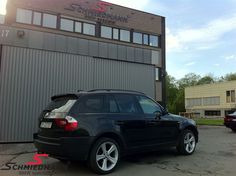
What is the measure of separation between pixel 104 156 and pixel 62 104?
4.89 ft

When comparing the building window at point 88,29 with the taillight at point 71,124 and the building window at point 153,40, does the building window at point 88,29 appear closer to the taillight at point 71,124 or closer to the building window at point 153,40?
the building window at point 153,40

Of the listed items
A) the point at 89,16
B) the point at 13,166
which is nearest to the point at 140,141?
the point at 13,166

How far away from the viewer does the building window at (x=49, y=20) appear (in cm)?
2031

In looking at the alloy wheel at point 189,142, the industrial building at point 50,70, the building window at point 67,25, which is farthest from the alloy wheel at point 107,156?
the building window at point 67,25

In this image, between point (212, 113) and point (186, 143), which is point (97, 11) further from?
point (212, 113)

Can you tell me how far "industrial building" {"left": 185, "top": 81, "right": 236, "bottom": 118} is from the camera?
128 feet

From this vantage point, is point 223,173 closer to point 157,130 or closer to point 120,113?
point 157,130

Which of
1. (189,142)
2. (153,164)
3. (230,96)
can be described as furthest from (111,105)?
(230,96)

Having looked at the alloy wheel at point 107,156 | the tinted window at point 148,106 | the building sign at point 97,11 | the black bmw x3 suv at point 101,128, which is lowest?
the alloy wheel at point 107,156

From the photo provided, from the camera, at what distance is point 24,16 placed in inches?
762

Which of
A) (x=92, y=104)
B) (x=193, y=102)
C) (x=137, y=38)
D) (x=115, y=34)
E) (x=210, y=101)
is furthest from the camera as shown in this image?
(x=193, y=102)

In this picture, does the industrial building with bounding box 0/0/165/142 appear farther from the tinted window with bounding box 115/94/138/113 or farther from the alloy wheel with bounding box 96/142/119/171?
the alloy wheel with bounding box 96/142/119/171

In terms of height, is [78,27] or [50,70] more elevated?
[78,27]

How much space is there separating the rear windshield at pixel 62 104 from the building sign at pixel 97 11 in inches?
692
